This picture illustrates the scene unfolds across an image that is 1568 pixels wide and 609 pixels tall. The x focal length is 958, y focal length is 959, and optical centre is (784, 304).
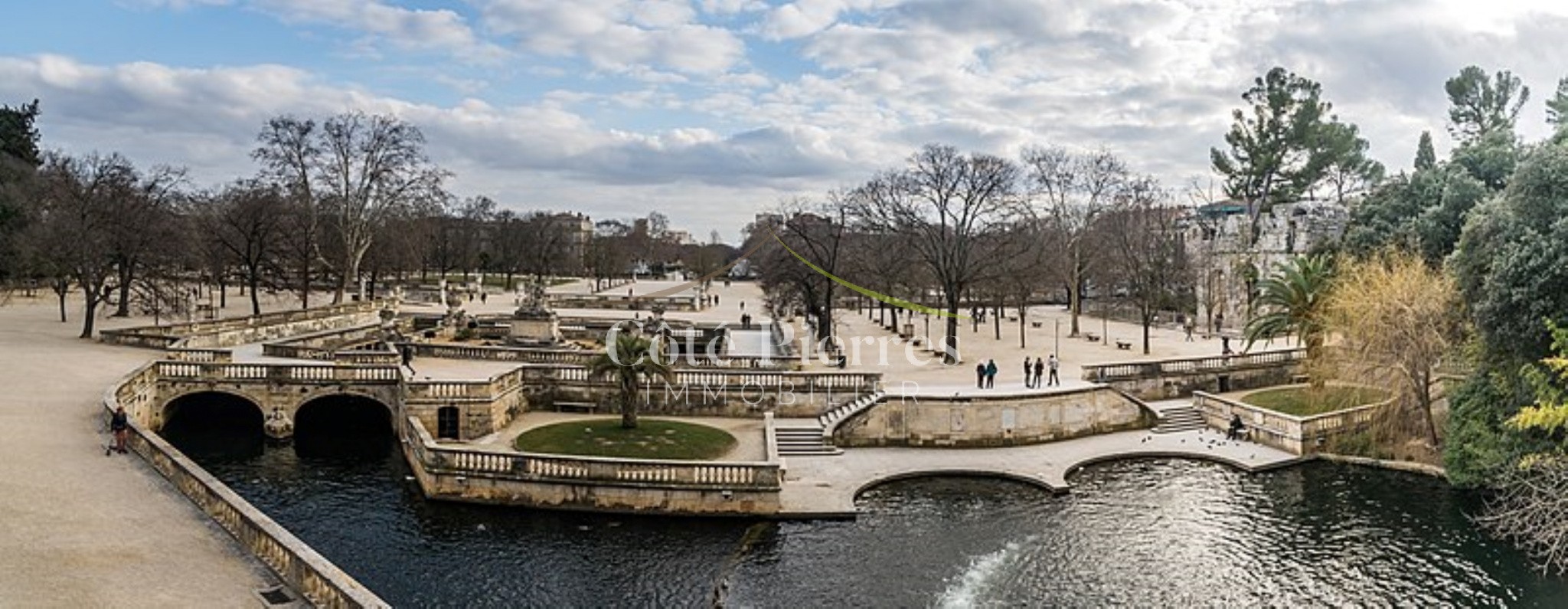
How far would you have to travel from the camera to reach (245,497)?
80.0 feet

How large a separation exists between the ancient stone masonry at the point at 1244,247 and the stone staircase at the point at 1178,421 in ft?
73.8

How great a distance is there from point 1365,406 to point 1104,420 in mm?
8303

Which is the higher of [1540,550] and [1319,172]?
[1319,172]

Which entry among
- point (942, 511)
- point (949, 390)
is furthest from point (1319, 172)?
point (942, 511)

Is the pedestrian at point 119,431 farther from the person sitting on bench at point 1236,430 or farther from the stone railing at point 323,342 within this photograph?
the person sitting on bench at point 1236,430

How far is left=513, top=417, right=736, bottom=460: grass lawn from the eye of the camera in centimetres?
2623

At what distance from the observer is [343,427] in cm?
3294

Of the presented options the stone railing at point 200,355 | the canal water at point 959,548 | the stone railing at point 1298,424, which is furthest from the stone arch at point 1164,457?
the stone railing at point 200,355

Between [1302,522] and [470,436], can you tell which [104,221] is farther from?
[1302,522]

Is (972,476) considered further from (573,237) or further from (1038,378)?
(573,237)

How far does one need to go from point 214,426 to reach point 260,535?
21012 mm

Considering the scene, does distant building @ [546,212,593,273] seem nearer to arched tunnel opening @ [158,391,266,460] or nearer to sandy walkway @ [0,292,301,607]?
arched tunnel opening @ [158,391,266,460]

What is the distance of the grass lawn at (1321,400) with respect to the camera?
105 ft

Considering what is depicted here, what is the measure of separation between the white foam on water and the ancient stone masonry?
3922cm
